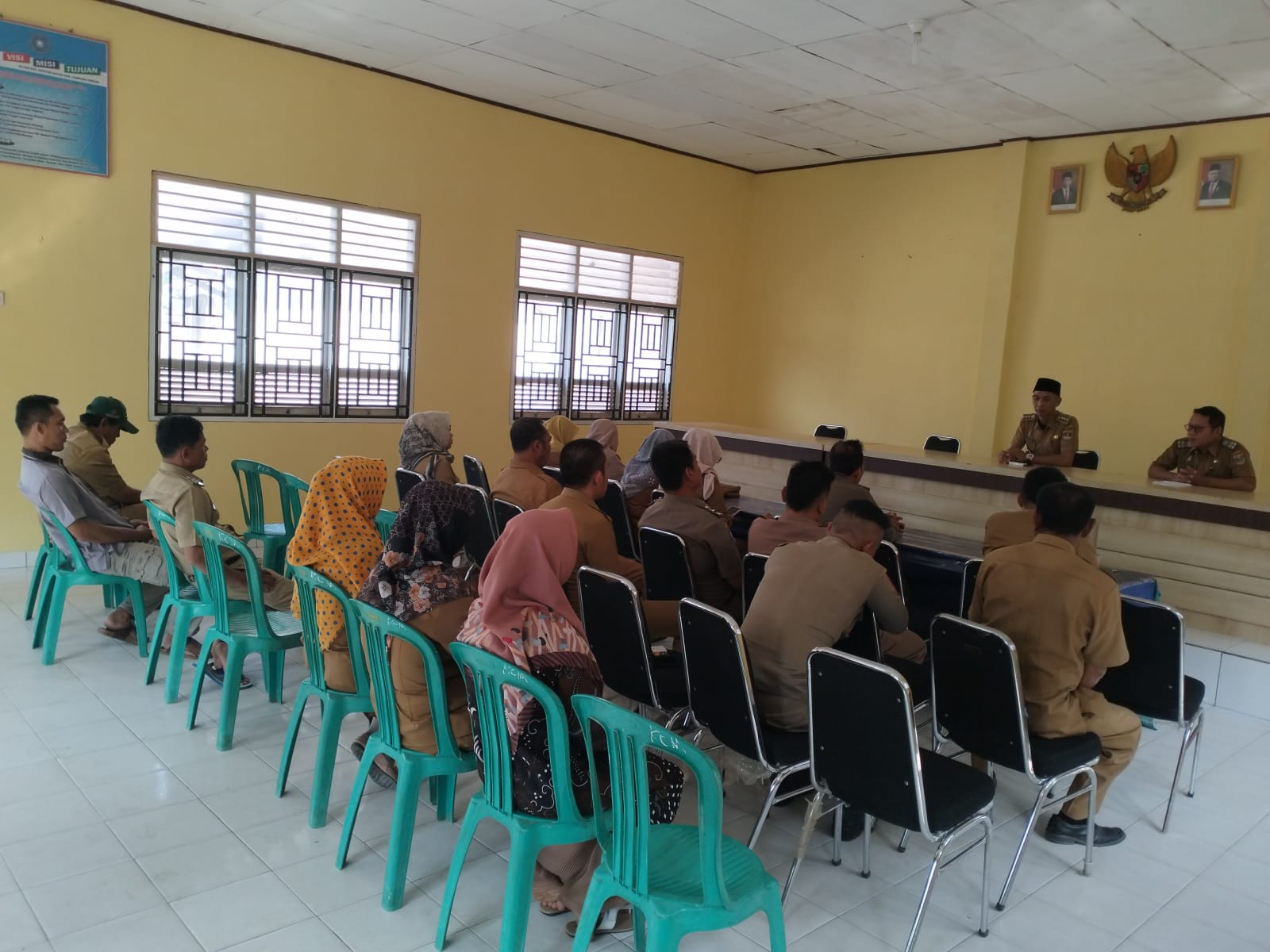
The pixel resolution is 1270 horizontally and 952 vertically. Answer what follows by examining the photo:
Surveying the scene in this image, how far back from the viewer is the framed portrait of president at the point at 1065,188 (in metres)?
6.95

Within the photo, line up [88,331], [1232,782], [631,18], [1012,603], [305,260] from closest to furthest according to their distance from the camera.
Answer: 1. [1012,603]
2. [1232,782]
3. [631,18]
4. [88,331]
5. [305,260]

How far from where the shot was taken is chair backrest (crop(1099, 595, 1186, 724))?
9.64ft

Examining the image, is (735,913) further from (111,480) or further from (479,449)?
(479,449)

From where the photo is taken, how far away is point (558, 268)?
25.5ft

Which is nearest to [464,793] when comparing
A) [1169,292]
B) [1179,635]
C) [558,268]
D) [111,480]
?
[1179,635]

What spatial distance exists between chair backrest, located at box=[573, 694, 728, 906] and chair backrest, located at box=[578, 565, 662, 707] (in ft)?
2.84

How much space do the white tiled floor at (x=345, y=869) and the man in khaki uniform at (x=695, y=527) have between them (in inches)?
32.7

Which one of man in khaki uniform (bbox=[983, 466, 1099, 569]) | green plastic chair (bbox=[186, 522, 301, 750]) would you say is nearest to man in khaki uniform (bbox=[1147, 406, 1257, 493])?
man in khaki uniform (bbox=[983, 466, 1099, 569])

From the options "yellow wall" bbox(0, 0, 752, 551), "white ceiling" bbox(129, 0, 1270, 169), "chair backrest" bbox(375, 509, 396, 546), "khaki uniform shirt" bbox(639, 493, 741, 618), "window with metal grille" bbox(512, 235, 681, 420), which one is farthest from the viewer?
"window with metal grille" bbox(512, 235, 681, 420)

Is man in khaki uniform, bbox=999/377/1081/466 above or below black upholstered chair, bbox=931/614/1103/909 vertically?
above

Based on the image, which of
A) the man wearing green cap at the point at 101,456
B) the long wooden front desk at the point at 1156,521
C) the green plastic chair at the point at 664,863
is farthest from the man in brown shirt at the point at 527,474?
the green plastic chair at the point at 664,863

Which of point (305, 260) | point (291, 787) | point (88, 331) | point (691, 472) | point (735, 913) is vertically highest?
point (305, 260)

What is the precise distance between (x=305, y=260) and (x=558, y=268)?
85.6 inches

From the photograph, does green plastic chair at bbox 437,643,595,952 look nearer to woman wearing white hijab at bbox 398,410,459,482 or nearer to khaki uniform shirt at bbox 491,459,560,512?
khaki uniform shirt at bbox 491,459,560,512
